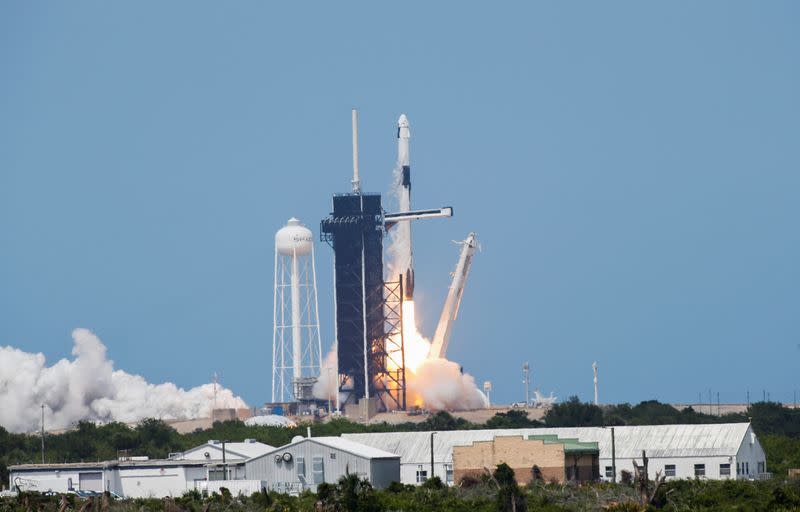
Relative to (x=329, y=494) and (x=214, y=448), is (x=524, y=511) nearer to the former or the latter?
(x=329, y=494)

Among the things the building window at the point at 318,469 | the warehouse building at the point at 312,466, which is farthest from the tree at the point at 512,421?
the building window at the point at 318,469

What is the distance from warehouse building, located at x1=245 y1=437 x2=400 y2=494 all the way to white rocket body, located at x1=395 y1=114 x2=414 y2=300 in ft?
305

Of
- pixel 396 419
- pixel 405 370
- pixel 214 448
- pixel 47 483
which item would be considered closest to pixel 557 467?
pixel 214 448

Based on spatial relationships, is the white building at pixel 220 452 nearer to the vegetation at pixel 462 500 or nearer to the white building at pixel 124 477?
the white building at pixel 124 477

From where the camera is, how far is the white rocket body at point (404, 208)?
194000mm

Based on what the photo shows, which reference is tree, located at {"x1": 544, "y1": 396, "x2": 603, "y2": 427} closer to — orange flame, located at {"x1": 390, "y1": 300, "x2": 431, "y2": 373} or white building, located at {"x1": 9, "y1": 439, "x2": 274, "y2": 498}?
orange flame, located at {"x1": 390, "y1": 300, "x2": 431, "y2": 373}

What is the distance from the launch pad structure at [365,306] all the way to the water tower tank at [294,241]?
4738 millimetres

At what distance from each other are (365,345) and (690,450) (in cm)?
8325

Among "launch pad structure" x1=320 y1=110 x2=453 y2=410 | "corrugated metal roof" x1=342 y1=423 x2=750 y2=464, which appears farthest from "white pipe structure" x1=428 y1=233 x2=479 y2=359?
"corrugated metal roof" x1=342 y1=423 x2=750 y2=464

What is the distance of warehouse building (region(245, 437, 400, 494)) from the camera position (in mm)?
98438

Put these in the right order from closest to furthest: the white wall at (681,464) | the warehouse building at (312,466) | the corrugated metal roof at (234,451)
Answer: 1. the warehouse building at (312,466)
2. the corrugated metal roof at (234,451)
3. the white wall at (681,464)

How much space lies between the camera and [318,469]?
99.1 meters

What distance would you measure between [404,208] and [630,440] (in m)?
89.4

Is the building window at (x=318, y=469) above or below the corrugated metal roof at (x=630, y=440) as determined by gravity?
below
